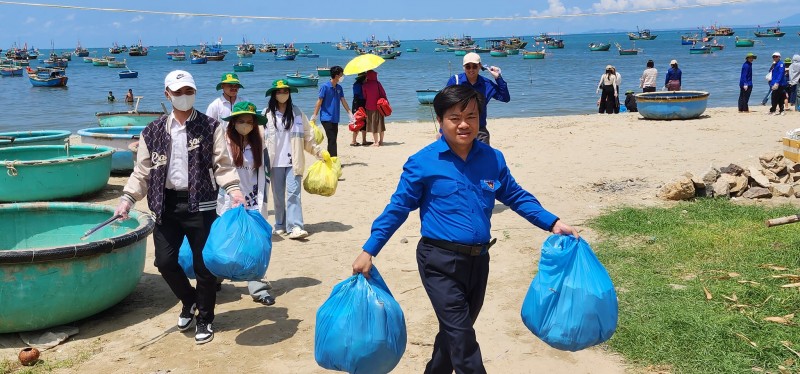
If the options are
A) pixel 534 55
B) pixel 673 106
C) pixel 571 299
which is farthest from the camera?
pixel 534 55

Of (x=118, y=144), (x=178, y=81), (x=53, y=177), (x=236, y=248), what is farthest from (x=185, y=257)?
(x=118, y=144)

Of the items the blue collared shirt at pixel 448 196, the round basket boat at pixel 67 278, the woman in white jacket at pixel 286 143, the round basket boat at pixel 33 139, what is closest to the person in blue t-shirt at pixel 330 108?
the round basket boat at pixel 33 139

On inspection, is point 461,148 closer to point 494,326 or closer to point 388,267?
point 494,326

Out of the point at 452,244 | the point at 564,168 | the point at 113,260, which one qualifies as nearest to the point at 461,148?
the point at 452,244

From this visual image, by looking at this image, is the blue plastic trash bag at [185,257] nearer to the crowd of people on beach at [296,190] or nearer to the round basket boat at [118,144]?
the crowd of people on beach at [296,190]

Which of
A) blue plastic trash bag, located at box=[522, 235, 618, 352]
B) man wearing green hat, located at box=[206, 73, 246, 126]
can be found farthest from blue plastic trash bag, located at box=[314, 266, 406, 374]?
man wearing green hat, located at box=[206, 73, 246, 126]

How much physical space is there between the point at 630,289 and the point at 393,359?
263 centimetres

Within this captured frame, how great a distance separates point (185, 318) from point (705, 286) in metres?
3.75

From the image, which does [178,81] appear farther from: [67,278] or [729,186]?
[729,186]

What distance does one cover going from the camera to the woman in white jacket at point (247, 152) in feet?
19.2

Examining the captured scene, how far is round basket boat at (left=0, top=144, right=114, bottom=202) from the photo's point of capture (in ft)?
29.8

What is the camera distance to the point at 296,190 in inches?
289

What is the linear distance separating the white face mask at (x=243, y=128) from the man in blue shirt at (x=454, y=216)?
279cm

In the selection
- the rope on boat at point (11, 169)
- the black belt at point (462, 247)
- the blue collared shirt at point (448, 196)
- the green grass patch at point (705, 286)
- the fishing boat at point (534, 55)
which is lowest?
the green grass patch at point (705, 286)
